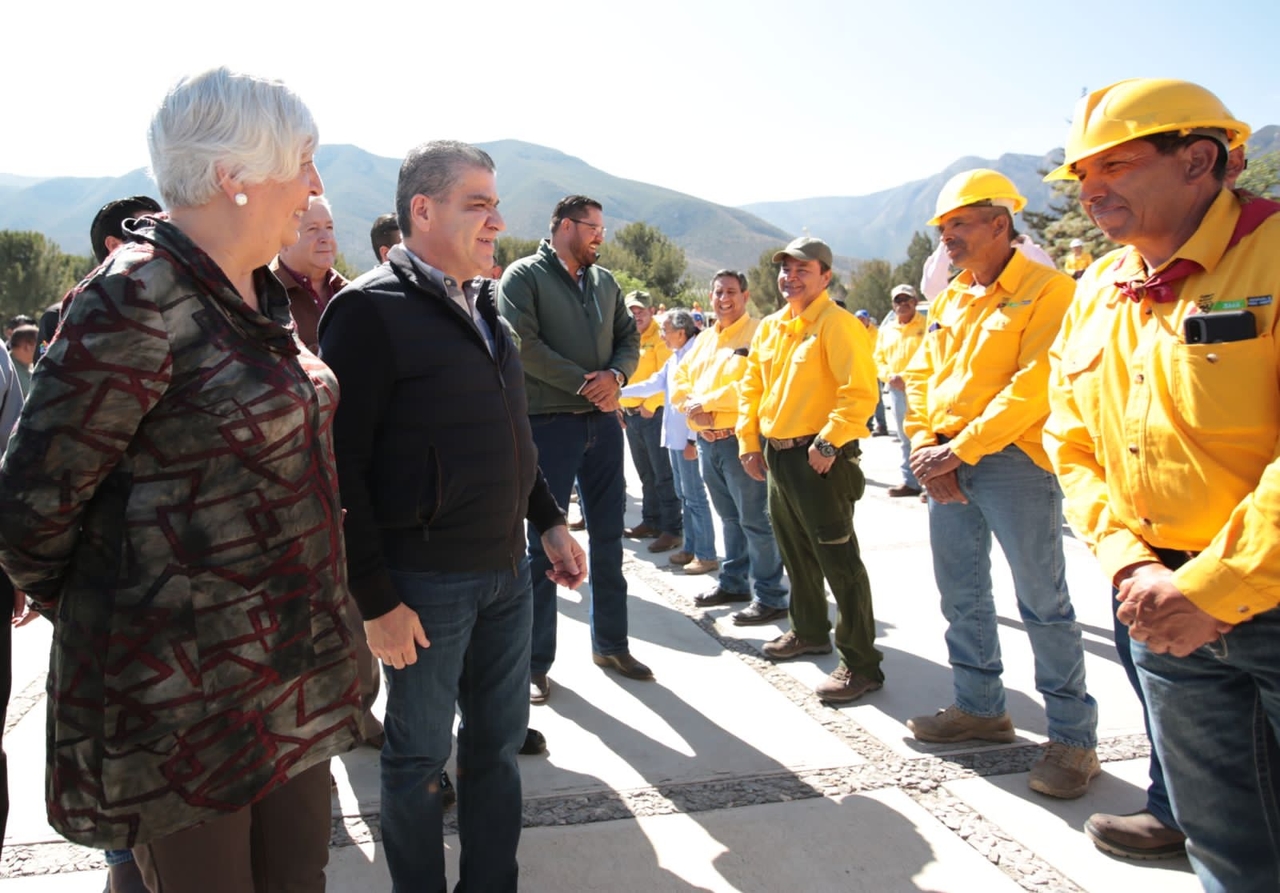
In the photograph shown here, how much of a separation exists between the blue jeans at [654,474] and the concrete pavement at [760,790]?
264 cm

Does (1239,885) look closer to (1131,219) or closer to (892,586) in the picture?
(1131,219)

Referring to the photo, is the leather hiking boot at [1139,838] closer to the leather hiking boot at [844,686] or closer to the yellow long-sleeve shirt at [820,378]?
the leather hiking boot at [844,686]

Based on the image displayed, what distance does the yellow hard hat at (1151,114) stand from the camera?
A: 76.1 inches

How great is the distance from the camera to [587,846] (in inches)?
111

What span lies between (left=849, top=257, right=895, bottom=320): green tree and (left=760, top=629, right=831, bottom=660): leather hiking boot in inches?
2063

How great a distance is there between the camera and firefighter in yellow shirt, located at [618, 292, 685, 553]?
7.41 metres

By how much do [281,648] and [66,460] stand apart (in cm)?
47

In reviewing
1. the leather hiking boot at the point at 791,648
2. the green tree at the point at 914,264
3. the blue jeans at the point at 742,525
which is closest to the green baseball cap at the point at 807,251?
the blue jeans at the point at 742,525

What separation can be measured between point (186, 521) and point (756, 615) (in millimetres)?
4024

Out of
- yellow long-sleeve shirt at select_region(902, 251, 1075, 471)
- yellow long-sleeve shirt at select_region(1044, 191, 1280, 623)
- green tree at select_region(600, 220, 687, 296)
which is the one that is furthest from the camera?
green tree at select_region(600, 220, 687, 296)

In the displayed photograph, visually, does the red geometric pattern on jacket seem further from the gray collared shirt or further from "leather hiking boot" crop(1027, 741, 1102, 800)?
"leather hiking boot" crop(1027, 741, 1102, 800)

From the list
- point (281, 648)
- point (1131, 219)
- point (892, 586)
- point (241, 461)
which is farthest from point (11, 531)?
point (892, 586)

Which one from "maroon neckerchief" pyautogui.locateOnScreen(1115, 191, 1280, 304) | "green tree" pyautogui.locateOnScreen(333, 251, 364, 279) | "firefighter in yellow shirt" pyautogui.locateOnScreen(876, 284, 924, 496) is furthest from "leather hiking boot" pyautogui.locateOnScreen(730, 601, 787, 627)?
"firefighter in yellow shirt" pyautogui.locateOnScreen(876, 284, 924, 496)

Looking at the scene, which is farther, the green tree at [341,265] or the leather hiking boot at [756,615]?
the leather hiking boot at [756,615]
